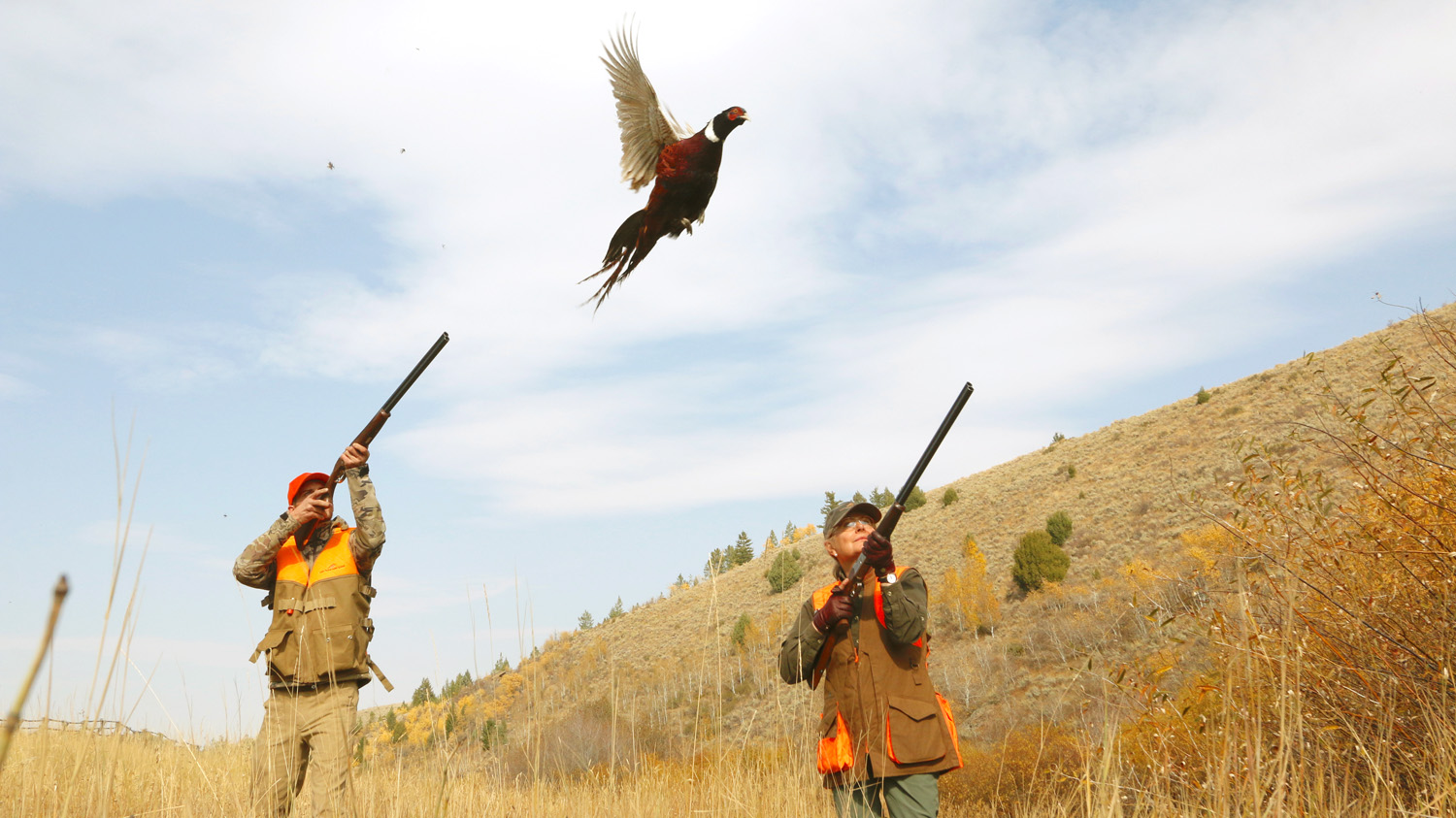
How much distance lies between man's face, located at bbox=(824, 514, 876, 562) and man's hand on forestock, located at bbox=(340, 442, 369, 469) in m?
2.70

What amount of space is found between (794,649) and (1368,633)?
346 centimetres

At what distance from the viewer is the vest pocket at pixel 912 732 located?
3418mm

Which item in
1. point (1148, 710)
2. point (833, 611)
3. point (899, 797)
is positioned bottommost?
point (1148, 710)

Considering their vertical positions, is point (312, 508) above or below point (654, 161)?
below

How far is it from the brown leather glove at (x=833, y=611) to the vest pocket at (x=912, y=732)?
38 cm

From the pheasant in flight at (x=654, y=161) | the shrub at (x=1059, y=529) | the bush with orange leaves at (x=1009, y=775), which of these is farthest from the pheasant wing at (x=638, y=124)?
the shrub at (x=1059, y=529)

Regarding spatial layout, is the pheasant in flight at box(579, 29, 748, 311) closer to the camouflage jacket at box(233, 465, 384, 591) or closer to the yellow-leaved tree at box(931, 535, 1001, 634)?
the camouflage jacket at box(233, 465, 384, 591)

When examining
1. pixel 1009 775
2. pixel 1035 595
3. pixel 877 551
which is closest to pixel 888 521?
pixel 877 551

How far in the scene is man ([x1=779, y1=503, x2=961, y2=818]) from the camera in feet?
11.3

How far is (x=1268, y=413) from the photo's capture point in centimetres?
3253

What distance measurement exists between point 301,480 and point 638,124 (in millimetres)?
2830

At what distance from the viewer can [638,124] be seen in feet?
16.8

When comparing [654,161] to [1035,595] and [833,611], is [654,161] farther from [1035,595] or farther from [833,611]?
[1035,595]

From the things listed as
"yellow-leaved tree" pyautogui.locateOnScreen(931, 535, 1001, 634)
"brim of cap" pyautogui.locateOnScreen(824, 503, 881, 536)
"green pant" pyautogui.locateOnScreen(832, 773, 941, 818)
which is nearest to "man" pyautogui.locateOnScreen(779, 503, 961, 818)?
"green pant" pyautogui.locateOnScreen(832, 773, 941, 818)
